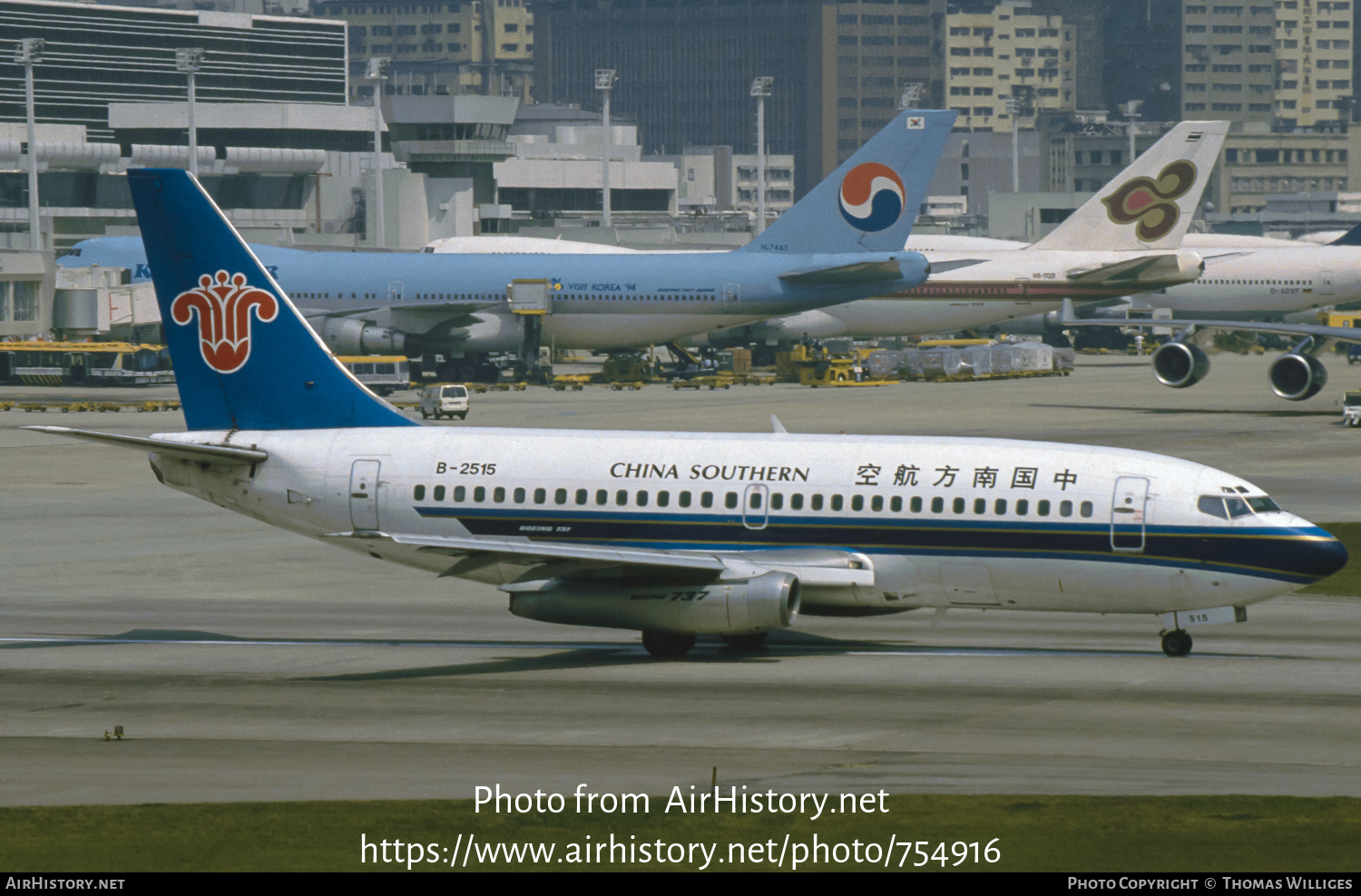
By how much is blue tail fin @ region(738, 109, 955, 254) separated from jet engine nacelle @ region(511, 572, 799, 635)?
6852cm

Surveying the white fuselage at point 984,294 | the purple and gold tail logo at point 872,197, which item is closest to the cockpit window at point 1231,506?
the purple and gold tail logo at point 872,197

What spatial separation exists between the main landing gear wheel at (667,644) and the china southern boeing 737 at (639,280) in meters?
68.0

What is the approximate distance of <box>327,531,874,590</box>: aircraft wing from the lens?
30.7 meters

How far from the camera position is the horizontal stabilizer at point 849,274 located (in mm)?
99625

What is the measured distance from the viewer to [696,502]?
110ft

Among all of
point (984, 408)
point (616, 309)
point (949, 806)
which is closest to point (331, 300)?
point (616, 309)

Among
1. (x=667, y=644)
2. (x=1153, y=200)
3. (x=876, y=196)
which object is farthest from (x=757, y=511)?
(x=1153, y=200)

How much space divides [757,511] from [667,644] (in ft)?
9.40

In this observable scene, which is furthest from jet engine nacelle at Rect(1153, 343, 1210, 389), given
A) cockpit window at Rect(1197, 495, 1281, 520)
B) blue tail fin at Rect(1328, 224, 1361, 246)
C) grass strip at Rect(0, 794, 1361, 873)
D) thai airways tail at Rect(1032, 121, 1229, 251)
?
grass strip at Rect(0, 794, 1361, 873)

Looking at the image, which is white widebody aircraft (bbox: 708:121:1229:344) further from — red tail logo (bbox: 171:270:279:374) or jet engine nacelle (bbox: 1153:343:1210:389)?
red tail logo (bbox: 171:270:279:374)

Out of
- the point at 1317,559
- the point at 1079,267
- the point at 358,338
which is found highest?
the point at 1079,267

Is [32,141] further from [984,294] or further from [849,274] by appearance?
[984,294]

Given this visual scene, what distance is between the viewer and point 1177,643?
32.5m

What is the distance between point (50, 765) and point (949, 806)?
39.0 ft
